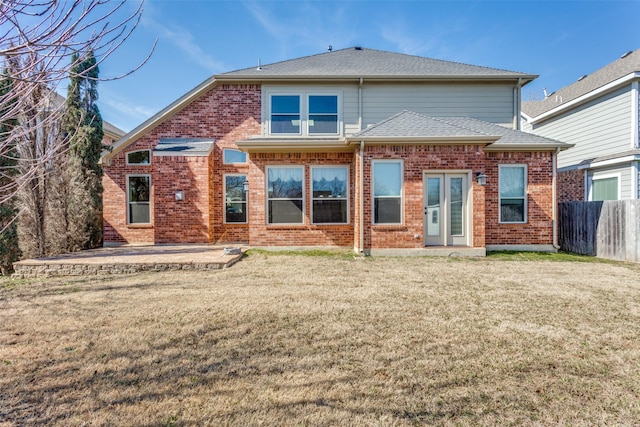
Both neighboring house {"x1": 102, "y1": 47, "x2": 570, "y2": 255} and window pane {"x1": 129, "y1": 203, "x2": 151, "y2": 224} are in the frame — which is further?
window pane {"x1": 129, "y1": 203, "x2": 151, "y2": 224}

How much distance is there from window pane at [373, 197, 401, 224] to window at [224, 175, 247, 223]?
16.3 feet

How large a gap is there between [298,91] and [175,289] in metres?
8.17

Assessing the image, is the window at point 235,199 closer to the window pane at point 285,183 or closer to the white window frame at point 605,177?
the window pane at point 285,183

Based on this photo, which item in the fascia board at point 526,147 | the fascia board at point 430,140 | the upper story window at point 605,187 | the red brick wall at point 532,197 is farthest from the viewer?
the upper story window at point 605,187

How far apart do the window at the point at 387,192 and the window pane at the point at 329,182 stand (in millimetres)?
1252

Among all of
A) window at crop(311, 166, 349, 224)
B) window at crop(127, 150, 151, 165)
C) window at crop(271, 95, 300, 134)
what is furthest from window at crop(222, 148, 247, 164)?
window at crop(311, 166, 349, 224)

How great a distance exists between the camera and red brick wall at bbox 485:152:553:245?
9.06 m

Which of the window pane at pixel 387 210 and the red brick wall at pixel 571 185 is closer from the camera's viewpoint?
the window pane at pixel 387 210

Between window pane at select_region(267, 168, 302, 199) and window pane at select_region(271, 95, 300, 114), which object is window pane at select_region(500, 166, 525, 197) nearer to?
window pane at select_region(267, 168, 302, 199)

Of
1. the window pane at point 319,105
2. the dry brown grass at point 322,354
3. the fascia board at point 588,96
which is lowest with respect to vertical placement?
the dry brown grass at point 322,354

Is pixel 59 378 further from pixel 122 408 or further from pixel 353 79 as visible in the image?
pixel 353 79

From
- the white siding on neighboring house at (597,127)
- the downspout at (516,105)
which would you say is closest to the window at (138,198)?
the downspout at (516,105)

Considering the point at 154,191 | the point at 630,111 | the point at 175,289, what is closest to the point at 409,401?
the point at 175,289

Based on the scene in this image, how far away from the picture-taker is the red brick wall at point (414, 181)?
825 cm
